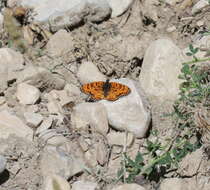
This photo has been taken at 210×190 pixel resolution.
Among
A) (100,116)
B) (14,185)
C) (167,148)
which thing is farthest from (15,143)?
(167,148)

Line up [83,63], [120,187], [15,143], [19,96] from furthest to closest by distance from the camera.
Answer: [83,63], [19,96], [15,143], [120,187]

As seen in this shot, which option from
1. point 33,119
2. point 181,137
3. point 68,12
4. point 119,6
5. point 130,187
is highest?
point 68,12

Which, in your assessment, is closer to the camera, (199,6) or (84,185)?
(84,185)

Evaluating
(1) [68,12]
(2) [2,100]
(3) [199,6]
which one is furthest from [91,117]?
(3) [199,6]

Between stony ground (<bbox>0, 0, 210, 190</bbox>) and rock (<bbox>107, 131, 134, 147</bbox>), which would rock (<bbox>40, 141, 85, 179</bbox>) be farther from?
rock (<bbox>107, 131, 134, 147</bbox>)

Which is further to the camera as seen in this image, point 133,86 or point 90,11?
point 90,11

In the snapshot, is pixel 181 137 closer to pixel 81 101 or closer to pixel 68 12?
pixel 81 101

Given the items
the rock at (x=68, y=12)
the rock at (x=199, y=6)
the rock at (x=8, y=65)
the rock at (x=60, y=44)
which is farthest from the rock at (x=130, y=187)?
the rock at (x=199, y=6)

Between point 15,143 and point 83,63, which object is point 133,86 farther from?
point 15,143
